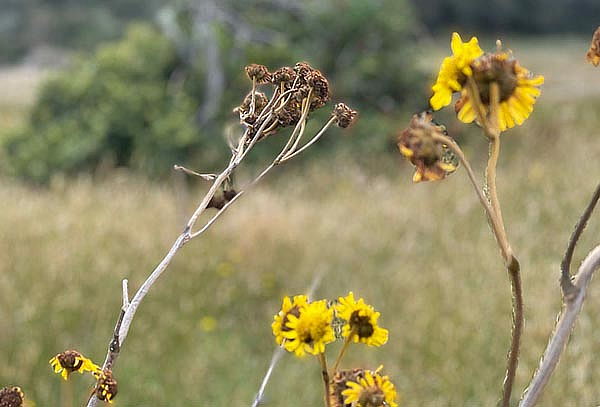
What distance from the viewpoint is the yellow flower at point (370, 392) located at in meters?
0.52

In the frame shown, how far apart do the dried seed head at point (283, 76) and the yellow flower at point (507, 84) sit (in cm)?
19

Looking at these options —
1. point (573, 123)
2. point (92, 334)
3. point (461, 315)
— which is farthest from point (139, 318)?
point (573, 123)

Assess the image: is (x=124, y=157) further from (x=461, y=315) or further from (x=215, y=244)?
(x=461, y=315)

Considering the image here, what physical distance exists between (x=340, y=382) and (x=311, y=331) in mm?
43

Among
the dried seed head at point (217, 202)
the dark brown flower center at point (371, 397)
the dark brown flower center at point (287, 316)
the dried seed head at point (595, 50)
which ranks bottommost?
the dark brown flower center at point (371, 397)

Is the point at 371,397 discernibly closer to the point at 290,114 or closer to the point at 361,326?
the point at 361,326

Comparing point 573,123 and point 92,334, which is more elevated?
point 573,123

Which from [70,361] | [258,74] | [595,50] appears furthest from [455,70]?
[70,361]

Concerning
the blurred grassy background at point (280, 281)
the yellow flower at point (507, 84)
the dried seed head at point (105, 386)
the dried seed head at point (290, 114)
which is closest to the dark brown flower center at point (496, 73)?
the yellow flower at point (507, 84)

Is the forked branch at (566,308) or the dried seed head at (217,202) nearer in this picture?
the forked branch at (566,308)

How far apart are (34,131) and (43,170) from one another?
2.46 ft

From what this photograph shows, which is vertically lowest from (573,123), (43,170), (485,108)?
(43,170)

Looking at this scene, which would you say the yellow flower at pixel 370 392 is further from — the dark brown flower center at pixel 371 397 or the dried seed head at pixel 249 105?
the dried seed head at pixel 249 105

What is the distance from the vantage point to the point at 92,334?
3049 mm
